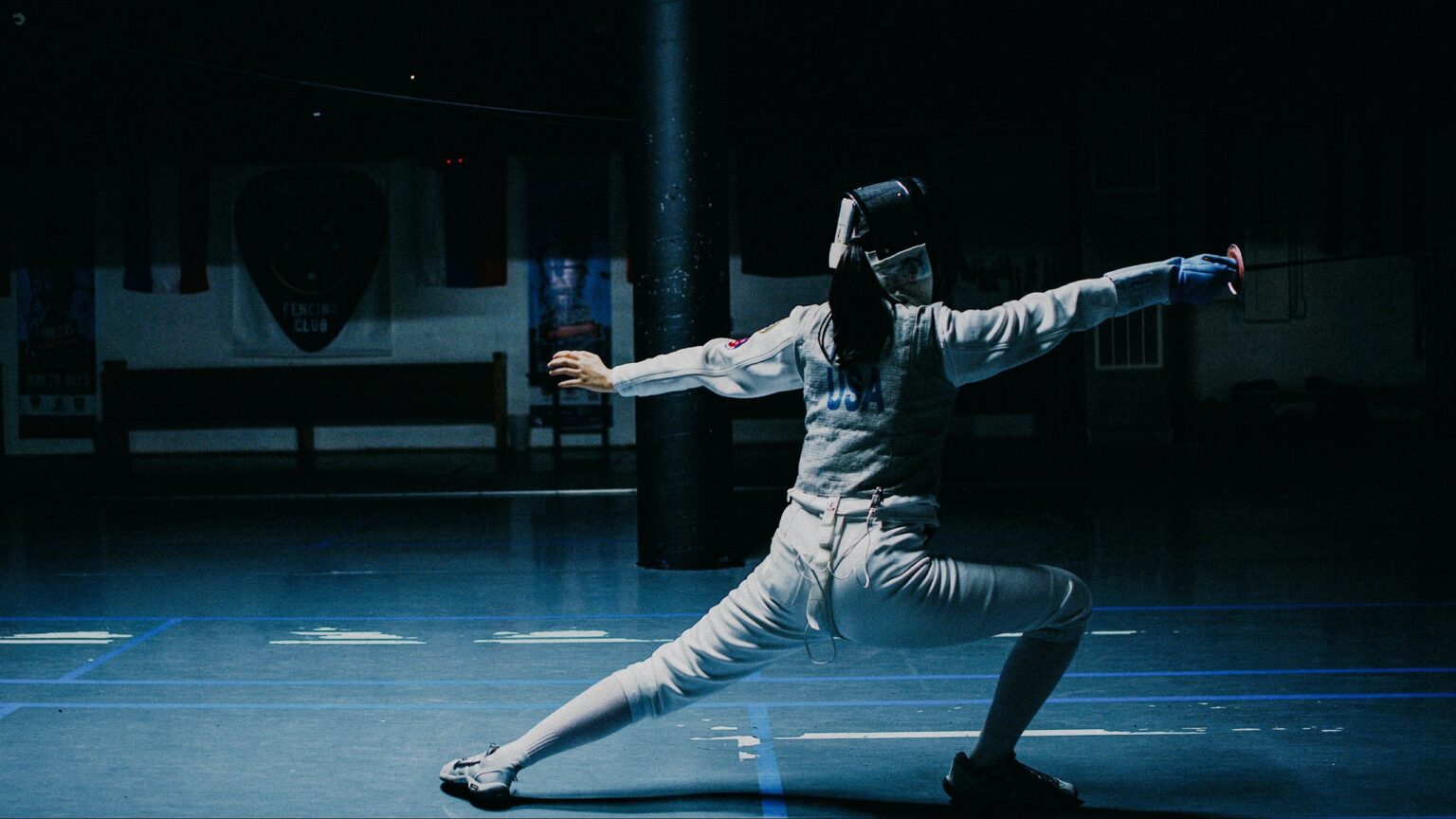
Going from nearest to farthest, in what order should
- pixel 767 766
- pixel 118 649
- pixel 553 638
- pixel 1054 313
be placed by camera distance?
pixel 1054 313 < pixel 767 766 < pixel 118 649 < pixel 553 638

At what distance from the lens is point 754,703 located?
3604mm

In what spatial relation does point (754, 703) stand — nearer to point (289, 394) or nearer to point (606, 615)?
point (606, 615)

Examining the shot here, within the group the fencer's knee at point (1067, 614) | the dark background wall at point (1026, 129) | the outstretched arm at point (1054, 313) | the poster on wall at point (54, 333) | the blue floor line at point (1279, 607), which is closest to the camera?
the outstretched arm at point (1054, 313)

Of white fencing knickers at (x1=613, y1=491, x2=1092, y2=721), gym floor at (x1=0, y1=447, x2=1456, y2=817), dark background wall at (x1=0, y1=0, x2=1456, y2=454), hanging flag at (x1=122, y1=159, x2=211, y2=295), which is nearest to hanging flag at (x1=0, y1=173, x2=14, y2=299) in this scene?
dark background wall at (x1=0, y1=0, x2=1456, y2=454)

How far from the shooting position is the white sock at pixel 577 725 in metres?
2.57

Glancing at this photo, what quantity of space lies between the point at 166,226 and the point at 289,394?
7.55 feet

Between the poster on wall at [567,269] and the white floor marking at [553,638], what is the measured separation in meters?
8.13

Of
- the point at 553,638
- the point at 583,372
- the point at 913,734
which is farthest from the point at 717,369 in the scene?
the point at 553,638

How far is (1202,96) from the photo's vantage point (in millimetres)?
11461

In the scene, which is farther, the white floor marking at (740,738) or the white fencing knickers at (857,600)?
the white floor marking at (740,738)

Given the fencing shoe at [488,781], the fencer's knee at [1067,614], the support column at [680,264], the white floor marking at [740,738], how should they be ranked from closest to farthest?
the fencer's knee at [1067,614]
the fencing shoe at [488,781]
the white floor marking at [740,738]
the support column at [680,264]

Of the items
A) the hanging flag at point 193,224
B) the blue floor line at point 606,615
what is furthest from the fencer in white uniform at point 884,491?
the hanging flag at point 193,224

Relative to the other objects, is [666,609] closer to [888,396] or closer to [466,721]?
[466,721]

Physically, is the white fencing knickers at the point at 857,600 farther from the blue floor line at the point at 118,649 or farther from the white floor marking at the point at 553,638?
the blue floor line at the point at 118,649
